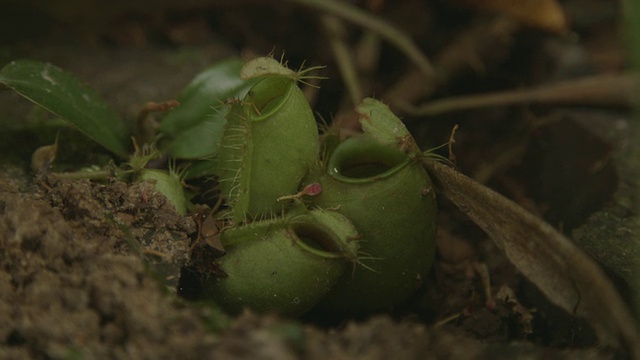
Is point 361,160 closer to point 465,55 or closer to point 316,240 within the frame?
point 316,240

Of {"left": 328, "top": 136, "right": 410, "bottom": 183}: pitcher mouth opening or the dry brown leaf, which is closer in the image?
{"left": 328, "top": 136, "right": 410, "bottom": 183}: pitcher mouth opening

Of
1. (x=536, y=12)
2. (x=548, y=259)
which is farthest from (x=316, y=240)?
(x=536, y=12)

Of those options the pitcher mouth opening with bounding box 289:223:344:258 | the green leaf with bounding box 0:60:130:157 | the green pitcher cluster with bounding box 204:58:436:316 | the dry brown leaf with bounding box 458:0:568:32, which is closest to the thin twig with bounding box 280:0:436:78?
the dry brown leaf with bounding box 458:0:568:32

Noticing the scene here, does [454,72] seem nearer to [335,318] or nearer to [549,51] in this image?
[549,51]

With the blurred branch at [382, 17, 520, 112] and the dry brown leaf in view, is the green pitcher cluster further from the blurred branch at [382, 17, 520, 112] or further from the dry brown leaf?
the dry brown leaf

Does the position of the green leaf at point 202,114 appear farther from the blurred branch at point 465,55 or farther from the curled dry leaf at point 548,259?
A: the blurred branch at point 465,55
